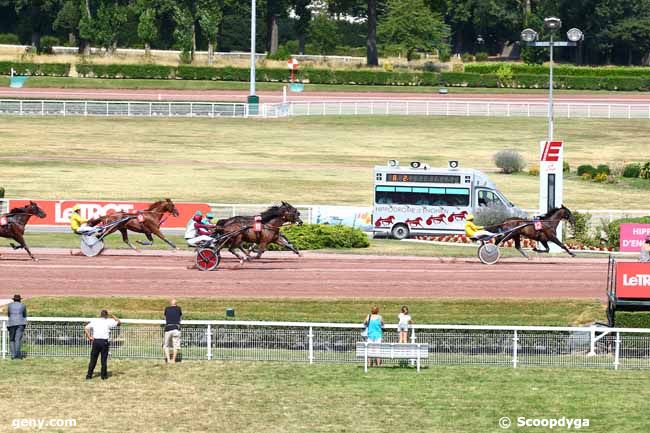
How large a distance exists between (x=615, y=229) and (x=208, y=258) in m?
12.4

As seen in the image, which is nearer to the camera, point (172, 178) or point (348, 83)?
point (172, 178)

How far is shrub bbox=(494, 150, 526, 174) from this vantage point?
54875 mm

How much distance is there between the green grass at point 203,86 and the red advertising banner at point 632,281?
62.6 metres

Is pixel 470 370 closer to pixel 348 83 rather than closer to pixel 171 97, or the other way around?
pixel 171 97

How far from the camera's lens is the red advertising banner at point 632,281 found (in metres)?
24.2

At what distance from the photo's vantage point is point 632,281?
24250mm

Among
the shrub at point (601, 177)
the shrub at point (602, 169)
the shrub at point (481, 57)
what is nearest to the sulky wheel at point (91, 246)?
the shrub at point (601, 177)

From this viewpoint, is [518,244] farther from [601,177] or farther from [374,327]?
[601,177]

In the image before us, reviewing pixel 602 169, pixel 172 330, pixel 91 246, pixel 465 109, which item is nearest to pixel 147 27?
pixel 465 109

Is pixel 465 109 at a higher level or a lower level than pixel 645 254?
higher

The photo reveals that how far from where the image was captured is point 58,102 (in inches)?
2790

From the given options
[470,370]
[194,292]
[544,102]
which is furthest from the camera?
[544,102]

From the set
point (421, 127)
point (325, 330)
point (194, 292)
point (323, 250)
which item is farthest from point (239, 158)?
point (325, 330)

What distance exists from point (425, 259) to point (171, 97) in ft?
157
